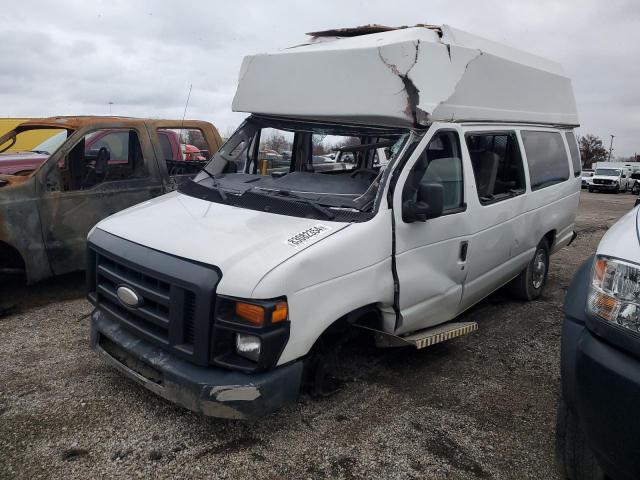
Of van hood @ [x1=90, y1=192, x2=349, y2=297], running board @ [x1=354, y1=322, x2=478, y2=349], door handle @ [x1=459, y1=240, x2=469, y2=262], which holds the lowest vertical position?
running board @ [x1=354, y1=322, x2=478, y2=349]

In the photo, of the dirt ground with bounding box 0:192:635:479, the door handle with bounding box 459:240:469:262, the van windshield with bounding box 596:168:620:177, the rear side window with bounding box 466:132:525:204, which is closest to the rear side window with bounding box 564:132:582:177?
the rear side window with bounding box 466:132:525:204

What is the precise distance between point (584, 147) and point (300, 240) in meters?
68.4

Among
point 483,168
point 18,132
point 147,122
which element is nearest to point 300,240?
point 483,168

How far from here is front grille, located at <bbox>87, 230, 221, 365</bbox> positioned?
2768 mm

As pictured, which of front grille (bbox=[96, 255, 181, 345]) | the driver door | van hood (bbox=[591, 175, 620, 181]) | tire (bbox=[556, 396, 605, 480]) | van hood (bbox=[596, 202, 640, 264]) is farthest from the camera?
van hood (bbox=[591, 175, 620, 181])

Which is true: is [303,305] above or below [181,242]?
below

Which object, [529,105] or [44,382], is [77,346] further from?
[529,105]

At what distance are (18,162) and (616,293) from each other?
21.4 ft

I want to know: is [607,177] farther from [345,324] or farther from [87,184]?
[345,324]

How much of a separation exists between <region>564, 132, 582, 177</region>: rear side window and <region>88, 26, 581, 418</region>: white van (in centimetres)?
152

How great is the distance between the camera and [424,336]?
147 inches

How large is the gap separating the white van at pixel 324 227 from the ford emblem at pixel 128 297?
1cm

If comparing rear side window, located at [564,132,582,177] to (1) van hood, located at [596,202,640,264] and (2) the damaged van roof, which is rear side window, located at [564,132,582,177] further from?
(1) van hood, located at [596,202,640,264]

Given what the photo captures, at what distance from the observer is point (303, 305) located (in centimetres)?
282
